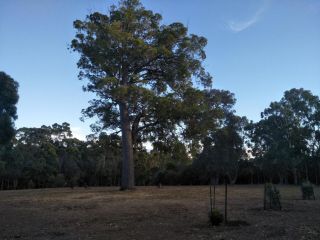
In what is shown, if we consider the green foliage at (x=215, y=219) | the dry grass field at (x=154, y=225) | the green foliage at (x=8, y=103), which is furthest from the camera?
the green foliage at (x=8, y=103)

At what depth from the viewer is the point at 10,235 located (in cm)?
895

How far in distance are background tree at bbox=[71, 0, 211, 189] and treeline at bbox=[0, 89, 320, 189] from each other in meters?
25.5

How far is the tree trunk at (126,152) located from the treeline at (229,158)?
26.4m

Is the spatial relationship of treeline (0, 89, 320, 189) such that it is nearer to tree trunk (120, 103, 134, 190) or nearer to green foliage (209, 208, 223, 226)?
tree trunk (120, 103, 134, 190)

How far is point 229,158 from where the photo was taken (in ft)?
193

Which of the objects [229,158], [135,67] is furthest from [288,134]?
[135,67]

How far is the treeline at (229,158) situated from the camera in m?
Result: 59.0

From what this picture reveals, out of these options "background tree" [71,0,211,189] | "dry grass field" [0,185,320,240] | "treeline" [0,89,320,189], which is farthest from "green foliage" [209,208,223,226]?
"treeline" [0,89,320,189]

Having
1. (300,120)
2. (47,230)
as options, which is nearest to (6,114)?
(47,230)

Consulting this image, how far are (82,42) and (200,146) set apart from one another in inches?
442

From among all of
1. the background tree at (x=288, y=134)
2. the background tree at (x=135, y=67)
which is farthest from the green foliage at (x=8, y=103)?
the background tree at (x=288, y=134)

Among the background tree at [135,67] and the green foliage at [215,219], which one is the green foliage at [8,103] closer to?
the background tree at [135,67]

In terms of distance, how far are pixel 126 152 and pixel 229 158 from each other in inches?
1319

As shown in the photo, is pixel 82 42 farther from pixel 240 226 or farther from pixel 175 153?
pixel 240 226
